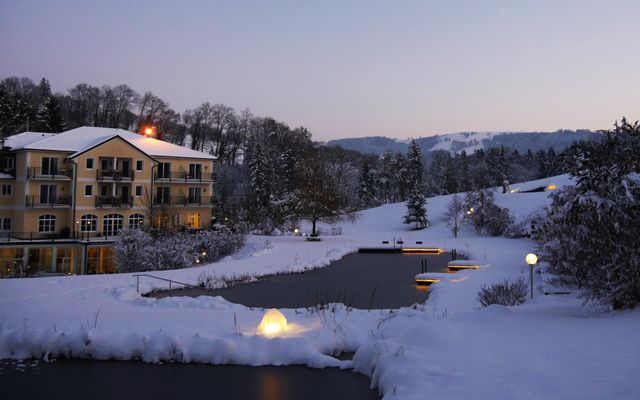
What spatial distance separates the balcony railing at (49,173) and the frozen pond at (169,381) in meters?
26.3

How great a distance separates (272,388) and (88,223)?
1157 inches

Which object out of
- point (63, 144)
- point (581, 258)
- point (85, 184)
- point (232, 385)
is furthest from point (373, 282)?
point (63, 144)

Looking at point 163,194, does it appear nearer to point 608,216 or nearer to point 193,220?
point 193,220

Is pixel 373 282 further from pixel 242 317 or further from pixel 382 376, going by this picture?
pixel 382 376

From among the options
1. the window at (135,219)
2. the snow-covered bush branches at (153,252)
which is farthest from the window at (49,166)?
the snow-covered bush branches at (153,252)

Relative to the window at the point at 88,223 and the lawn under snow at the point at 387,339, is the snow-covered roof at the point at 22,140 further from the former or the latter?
the lawn under snow at the point at 387,339

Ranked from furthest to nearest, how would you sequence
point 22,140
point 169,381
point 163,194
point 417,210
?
1. point 417,210
2. point 163,194
3. point 22,140
4. point 169,381

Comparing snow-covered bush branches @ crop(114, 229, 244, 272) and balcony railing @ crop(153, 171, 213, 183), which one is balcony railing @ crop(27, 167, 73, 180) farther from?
snow-covered bush branches @ crop(114, 229, 244, 272)

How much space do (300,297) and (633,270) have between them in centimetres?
1131

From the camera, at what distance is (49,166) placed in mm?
33438

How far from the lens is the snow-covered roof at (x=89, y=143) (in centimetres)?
3378

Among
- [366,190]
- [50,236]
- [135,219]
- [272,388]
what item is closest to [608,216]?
[272,388]

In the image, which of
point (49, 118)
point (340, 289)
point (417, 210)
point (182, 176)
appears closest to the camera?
point (340, 289)

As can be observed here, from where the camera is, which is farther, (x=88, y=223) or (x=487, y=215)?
(x=487, y=215)
